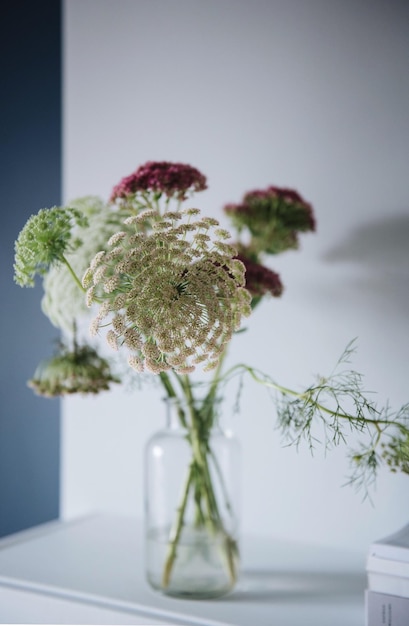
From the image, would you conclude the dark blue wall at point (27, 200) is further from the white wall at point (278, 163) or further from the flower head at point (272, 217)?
the flower head at point (272, 217)

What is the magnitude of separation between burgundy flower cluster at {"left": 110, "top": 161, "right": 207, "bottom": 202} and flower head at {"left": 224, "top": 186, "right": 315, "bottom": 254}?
262 mm

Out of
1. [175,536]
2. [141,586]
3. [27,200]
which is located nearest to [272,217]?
[27,200]

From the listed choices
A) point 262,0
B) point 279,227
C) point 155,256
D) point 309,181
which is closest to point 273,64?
point 262,0

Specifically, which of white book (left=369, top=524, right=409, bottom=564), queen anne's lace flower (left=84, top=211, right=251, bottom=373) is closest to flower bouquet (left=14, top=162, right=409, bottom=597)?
queen anne's lace flower (left=84, top=211, right=251, bottom=373)

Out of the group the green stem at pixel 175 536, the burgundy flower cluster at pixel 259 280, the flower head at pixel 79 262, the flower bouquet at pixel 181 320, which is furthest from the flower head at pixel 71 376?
the burgundy flower cluster at pixel 259 280

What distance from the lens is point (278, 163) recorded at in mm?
1409

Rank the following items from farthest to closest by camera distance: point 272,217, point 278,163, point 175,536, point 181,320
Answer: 1. point 278,163
2. point 272,217
3. point 175,536
4. point 181,320

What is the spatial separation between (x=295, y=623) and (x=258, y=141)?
0.92m

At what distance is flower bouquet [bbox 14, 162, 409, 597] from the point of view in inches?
32.9

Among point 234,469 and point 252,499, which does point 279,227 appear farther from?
point 252,499

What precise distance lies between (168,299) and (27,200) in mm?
520

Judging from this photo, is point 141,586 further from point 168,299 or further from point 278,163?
point 278,163

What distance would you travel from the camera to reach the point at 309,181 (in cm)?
136

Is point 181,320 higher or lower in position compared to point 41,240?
lower
